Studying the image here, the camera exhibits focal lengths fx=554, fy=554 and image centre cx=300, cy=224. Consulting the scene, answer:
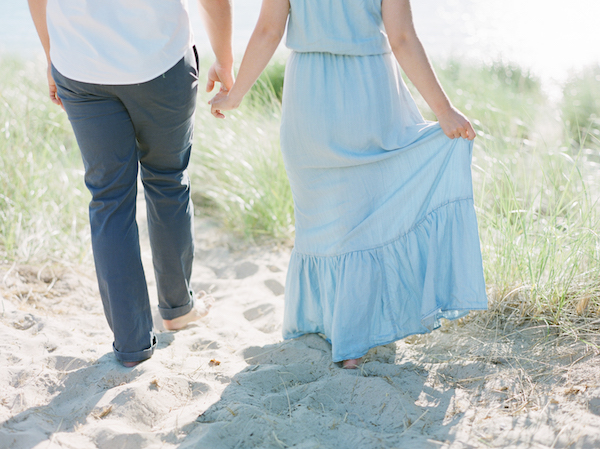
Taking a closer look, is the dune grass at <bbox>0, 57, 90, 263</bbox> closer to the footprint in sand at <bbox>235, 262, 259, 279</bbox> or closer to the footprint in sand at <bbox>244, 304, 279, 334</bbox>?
the footprint in sand at <bbox>235, 262, 259, 279</bbox>

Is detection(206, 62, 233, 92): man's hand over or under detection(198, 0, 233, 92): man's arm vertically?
under

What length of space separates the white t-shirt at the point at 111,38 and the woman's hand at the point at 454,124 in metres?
0.92

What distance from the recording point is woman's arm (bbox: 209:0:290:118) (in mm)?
1770

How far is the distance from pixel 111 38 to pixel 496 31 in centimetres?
1120

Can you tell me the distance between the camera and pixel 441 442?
1.53 m

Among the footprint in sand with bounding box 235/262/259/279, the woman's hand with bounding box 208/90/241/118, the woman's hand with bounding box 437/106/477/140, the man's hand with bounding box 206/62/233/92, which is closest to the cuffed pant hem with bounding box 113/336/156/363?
the woman's hand with bounding box 208/90/241/118

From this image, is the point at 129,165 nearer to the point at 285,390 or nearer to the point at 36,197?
the point at 285,390

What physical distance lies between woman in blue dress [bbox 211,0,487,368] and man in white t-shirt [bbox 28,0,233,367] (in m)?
0.22

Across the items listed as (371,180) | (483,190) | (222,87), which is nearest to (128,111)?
(222,87)

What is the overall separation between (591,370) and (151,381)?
143cm

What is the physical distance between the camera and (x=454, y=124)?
1.82 metres

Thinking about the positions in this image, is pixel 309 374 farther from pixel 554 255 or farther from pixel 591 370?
pixel 554 255

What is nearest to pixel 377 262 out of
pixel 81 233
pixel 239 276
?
pixel 239 276

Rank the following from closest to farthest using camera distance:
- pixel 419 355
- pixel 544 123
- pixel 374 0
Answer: pixel 374 0
pixel 419 355
pixel 544 123
